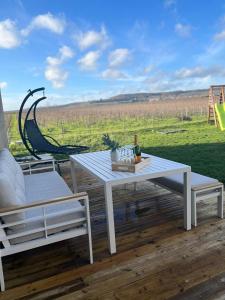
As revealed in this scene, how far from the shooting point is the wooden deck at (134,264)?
5.71 feet

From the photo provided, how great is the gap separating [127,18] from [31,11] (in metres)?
5.28

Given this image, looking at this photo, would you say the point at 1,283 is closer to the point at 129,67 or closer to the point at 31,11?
the point at 31,11

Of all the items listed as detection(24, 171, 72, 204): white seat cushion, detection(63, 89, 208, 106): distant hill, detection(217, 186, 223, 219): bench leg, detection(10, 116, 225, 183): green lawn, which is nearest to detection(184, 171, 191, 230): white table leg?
detection(217, 186, 223, 219): bench leg

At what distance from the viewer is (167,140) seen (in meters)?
7.28

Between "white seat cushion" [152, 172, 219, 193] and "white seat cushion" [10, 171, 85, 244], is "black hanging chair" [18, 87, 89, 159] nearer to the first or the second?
"white seat cushion" [10, 171, 85, 244]

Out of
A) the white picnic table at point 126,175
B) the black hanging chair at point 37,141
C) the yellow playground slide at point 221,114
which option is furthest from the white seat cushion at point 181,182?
the yellow playground slide at point 221,114

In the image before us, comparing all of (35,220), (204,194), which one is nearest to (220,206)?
(204,194)

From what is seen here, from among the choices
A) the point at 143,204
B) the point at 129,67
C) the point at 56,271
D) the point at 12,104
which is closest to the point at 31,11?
the point at 12,104

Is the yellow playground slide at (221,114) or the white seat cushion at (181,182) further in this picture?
the yellow playground slide at (221,114)

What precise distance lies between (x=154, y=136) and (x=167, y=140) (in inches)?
36.1

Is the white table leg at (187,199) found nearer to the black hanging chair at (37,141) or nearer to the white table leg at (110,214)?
the white table leg at (110,214)

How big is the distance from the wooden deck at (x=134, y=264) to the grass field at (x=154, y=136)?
1432 mm

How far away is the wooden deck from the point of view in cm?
174

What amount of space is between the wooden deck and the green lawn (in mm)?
1725
